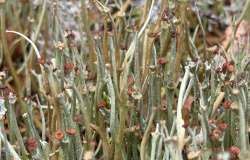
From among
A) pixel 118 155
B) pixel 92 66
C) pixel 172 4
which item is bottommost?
pixel 118 155

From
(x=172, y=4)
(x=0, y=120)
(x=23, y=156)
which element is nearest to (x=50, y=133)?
(x=23, y=156)

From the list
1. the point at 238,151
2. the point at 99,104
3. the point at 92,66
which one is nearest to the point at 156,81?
the point at 99,104

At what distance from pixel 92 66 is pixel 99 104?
0.34 metres

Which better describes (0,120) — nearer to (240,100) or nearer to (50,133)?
(50,133)

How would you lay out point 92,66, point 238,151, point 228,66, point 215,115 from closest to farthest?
point 238,151 < point 228,66 < point 215,115 < point 92,66

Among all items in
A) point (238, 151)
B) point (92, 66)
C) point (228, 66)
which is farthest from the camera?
point (92, 66)

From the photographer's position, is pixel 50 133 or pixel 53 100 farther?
pixel 50 133

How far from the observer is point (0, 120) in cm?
101

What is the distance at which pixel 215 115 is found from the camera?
1237 millimetres

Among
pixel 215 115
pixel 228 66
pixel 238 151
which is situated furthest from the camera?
pixel 215 115

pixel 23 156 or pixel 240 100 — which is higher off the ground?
pixel 240 100

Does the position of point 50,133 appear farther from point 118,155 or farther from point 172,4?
point 172,4

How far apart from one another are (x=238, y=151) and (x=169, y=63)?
36cm

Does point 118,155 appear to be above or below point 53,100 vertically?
below
